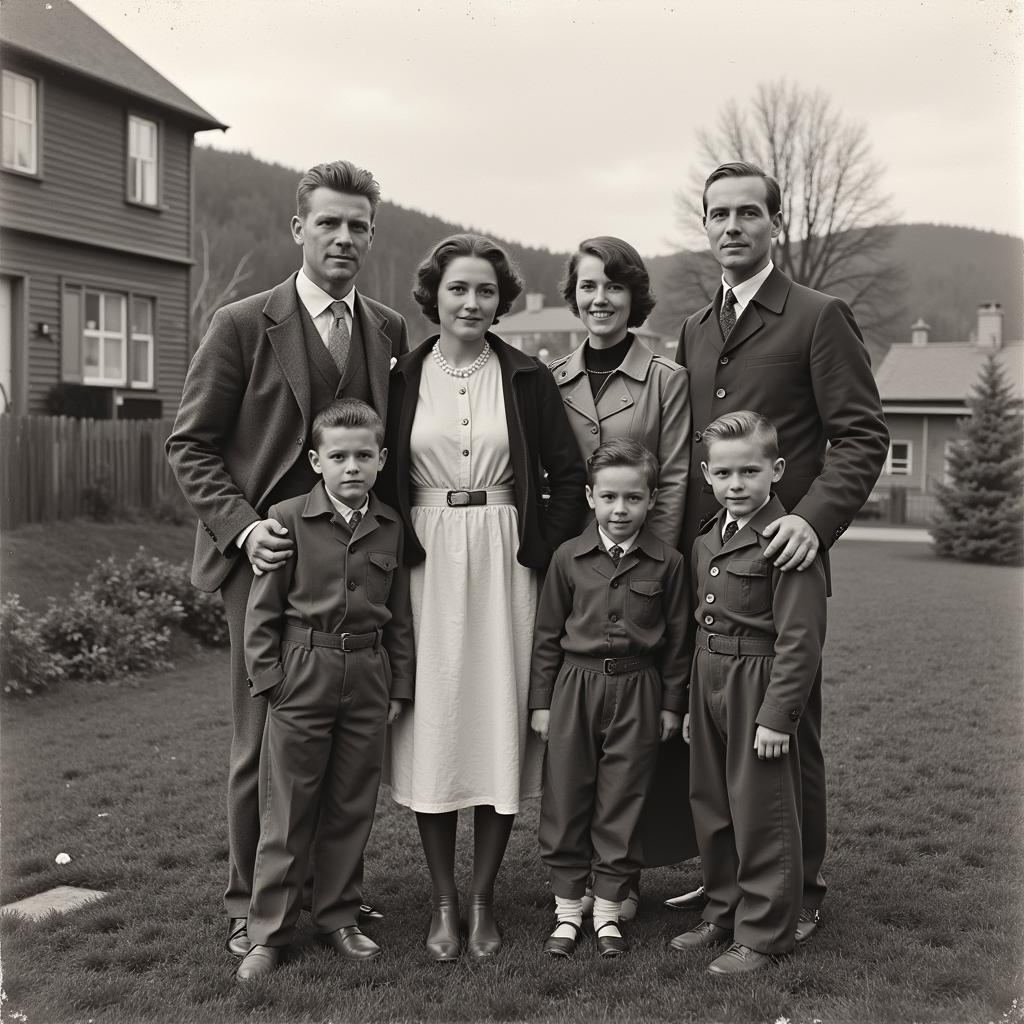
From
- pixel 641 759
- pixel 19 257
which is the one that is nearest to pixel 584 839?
pixel 641 759

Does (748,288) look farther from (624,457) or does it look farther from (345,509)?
(345,509)

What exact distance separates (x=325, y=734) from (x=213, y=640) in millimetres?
7689

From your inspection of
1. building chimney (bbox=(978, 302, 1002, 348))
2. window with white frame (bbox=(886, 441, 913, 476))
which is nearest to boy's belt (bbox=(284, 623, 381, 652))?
window with white frame (bbox=(886, 441, 913, 476))

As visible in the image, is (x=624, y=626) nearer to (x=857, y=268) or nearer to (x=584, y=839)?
(x=584, y=839)

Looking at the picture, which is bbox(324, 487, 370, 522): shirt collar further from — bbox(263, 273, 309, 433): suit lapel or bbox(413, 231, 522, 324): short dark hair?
bbox(413, 231, 522, 324): short dark hair

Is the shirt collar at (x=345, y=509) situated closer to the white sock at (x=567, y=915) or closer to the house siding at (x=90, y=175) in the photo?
the white sock at (x=567, y=915)

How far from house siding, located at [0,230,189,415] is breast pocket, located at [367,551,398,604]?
15051mm

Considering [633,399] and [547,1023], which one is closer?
[547,1023]

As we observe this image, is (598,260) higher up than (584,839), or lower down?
higher up

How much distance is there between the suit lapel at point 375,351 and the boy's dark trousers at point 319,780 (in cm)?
99

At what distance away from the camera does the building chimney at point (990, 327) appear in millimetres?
37062

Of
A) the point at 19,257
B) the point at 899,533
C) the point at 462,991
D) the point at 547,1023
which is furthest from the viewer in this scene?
the point at 899,533

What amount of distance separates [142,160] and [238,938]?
60.7 feet

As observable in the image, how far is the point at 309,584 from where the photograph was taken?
374 centimetres
